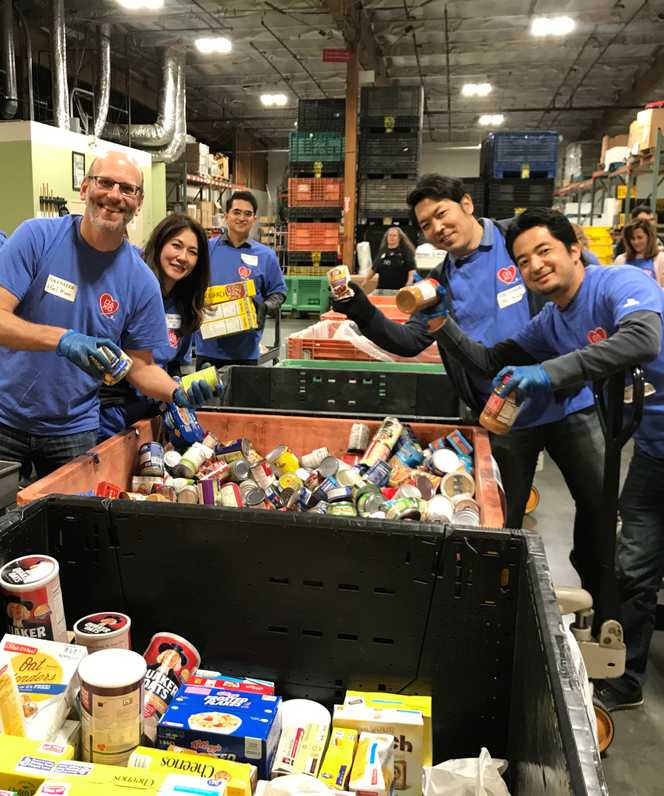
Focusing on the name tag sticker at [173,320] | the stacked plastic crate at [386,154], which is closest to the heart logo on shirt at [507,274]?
the name tag sticker at [173,320]

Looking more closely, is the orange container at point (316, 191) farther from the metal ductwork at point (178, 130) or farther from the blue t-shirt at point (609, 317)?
the blue t-shirt at point (609, 317)

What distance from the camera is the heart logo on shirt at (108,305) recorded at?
2098 mm

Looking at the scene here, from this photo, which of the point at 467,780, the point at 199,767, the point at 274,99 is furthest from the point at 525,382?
the point at 274,99

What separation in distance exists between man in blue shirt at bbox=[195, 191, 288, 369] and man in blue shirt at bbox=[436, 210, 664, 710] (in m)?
2.07

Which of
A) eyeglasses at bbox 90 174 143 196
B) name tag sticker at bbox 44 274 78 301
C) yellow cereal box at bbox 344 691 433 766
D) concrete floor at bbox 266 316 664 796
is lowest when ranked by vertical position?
concrete floor at bbox 266 316 664 796

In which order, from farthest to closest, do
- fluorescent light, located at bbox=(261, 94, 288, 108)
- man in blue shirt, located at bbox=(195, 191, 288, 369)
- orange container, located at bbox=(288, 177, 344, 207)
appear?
fluorescent light, located at bbox=(261, 94, 288, 108), orange container, located at bbox=(288, 177, 344, 207), man in blue shirt, located at bbox=(195, 191, 288, 369)

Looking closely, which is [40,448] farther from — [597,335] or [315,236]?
[315,236]

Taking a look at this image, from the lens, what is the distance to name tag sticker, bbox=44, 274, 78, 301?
6.63ft

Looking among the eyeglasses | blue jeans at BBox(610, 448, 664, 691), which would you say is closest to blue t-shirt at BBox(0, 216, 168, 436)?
the eyeglasses

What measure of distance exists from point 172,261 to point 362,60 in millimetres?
8638

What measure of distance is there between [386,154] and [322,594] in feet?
28.2

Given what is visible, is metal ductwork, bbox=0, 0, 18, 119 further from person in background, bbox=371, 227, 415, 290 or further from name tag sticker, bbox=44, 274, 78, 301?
name tag sticker, bbox=44, 274, 78, 301

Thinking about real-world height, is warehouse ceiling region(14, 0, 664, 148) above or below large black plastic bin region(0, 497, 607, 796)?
above

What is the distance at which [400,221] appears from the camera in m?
9.39
